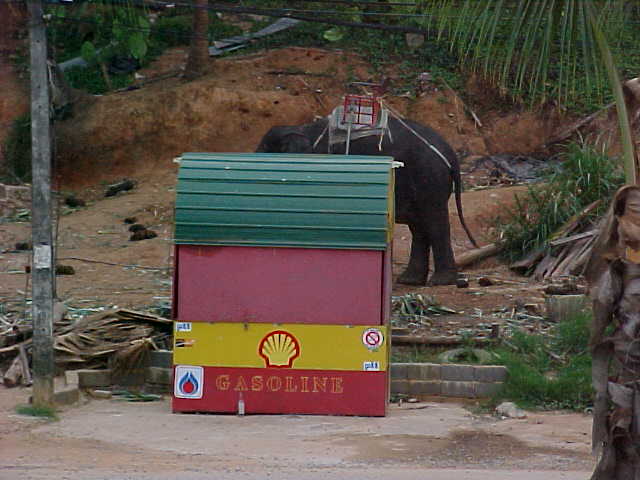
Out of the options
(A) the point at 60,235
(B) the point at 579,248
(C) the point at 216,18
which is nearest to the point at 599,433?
(B) the point at 579,248

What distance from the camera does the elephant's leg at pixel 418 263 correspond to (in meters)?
15.9

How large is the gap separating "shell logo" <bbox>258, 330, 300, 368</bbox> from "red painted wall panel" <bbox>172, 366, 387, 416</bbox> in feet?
0.25

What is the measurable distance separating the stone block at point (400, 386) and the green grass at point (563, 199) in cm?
527

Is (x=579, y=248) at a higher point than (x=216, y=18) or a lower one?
lower

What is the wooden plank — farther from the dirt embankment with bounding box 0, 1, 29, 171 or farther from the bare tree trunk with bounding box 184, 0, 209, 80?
the dirt embankment with bounding box 0, 1, 29, 171

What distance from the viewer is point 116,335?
11977mm

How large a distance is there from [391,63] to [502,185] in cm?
587

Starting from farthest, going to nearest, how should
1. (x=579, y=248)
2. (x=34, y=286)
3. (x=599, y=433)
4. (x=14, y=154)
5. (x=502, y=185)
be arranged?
1. (x=14, y=154)
2. (x=502, y=185)
3. (x=579, y=248)
4. (x=34, y=286)
5. (x=599, y=433)

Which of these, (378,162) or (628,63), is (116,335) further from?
(628,63)

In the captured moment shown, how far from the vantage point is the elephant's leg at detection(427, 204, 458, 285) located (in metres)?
15.7

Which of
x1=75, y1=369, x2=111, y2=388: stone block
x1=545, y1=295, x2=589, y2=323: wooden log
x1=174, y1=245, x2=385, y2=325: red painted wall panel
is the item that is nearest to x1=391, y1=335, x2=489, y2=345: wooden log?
x1=545, y1=295, x2=589, y2=323: wooden log

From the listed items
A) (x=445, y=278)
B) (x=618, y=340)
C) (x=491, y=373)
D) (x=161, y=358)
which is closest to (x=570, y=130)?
(x=445, y=278)

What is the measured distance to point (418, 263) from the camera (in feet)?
52.1

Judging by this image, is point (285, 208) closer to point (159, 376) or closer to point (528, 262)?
point (159, 376)
